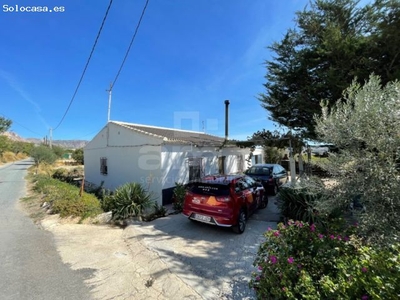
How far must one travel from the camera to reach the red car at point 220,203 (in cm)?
605

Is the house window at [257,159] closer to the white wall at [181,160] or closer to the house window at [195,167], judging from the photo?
the white wall at [181,160]

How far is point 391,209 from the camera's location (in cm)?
277

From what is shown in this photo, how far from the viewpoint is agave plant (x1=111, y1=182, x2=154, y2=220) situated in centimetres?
775

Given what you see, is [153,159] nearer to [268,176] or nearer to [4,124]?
[268,176]

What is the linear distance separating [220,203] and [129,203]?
3777 mm

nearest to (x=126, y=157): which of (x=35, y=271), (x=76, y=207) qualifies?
(x=76, y=207)

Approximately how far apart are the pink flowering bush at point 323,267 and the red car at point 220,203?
272cm

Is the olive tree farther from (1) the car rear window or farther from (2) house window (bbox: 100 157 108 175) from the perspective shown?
(2) house window (bbox: 100 157 108 175)

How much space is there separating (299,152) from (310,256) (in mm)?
8550

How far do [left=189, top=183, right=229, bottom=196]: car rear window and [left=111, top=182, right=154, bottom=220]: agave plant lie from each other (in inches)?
105

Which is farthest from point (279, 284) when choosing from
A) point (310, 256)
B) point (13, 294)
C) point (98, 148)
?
point (98, 148)

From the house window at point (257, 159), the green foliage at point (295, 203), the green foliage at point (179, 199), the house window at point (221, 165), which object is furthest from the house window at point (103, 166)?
the house window at point (257, 159)

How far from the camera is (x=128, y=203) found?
7938 millimetres

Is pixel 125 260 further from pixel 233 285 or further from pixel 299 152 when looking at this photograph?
pixel 299 152
